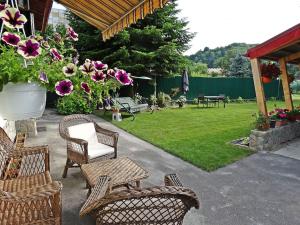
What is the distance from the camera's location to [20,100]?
1374 mm

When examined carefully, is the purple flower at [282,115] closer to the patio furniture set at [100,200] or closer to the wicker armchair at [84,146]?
the wicker armchair at [84,146]

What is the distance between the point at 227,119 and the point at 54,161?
23.9ft

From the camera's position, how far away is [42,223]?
213 cm

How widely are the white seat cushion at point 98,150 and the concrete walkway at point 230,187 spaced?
502 mm

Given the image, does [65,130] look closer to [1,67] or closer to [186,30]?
[1,67]

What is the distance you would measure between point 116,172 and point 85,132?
1499 millimetres

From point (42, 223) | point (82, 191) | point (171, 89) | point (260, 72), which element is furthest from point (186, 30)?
point (42, 223)

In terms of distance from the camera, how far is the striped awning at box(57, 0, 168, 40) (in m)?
2.17

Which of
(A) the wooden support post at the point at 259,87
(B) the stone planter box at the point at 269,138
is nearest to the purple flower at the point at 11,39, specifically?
(B) the stone planter box at the point at 269,138

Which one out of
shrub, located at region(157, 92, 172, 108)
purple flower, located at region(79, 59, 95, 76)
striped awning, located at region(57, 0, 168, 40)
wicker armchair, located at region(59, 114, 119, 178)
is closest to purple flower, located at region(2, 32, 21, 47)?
purple flower, located at region(79, 59, 95, 76)

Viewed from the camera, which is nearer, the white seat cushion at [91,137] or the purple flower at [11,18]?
the purple flower at [11,18]

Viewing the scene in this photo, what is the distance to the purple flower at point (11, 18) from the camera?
3.92ft

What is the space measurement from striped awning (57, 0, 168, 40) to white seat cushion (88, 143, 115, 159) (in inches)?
75.9

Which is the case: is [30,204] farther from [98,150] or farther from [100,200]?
[98,150]
